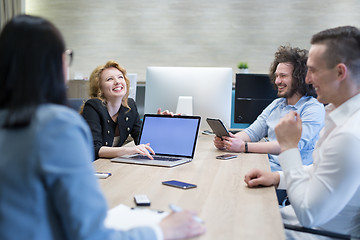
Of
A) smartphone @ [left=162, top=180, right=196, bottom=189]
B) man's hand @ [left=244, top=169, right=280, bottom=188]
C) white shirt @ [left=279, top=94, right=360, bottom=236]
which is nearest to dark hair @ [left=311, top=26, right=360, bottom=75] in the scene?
white shirt @ [left=279, top=94, right=360, bottom=236]

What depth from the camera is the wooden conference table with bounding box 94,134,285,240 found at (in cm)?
103

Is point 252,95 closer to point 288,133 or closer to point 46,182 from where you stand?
point 288,133

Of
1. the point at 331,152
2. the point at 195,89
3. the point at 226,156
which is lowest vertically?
the point at 226,156

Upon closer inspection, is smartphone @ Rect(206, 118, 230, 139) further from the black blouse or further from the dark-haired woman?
the dark-haired woman

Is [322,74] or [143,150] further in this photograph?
[143,150]

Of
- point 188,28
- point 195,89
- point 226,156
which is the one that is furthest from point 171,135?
point 188,28

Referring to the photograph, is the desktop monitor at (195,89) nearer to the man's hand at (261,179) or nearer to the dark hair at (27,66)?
the man's hand at (261,179)

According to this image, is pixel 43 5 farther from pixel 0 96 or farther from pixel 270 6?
pixel 0 96

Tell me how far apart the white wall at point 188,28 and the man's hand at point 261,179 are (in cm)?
339

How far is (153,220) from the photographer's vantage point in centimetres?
105

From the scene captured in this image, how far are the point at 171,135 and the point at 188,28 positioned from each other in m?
3.13

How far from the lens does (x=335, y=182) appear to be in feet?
3.81

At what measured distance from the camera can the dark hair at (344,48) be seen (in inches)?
50.9

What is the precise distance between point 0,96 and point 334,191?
0.97 metres
